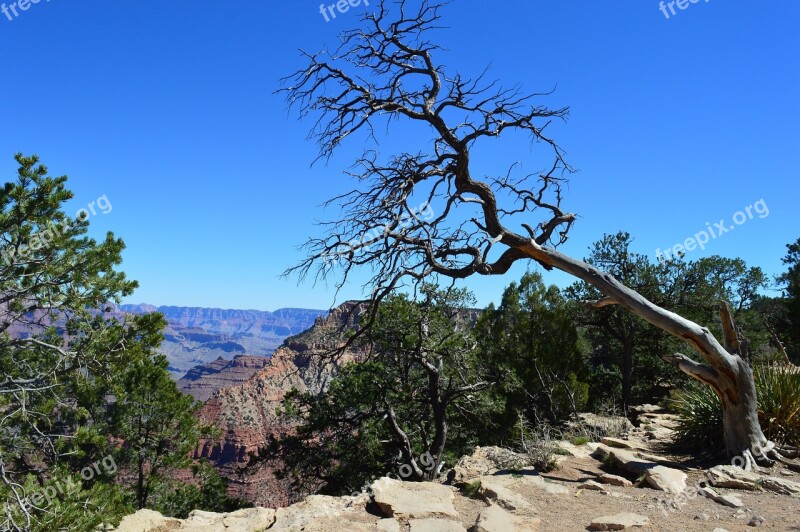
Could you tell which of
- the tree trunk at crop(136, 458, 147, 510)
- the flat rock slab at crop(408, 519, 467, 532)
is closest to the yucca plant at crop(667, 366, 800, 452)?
the flat rock slab at crop(408, 519, 467, 532)

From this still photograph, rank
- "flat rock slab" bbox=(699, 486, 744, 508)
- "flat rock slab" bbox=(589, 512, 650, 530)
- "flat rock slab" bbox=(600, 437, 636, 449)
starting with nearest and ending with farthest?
1. "flat rock slab" bbox=(589, 512, 650, 530)
2. "flat rock slab" bbox=(699, 486, 744, 508)
3. "flat rock slab" bbox=(600, 437, 636, 449)

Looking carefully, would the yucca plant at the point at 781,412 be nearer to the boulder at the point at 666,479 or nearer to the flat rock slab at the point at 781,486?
the flat rock slab at the point at 781,486

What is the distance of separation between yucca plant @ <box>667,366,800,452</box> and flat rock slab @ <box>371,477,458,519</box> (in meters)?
4.63

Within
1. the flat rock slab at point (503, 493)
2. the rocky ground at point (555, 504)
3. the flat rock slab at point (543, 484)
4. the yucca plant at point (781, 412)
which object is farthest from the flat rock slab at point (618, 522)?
the yucca plant at point (781, 412)

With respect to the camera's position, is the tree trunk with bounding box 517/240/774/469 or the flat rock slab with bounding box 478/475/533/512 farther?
the tree trunk with bounding box 517/240/774/469

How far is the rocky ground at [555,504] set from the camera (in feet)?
16.3

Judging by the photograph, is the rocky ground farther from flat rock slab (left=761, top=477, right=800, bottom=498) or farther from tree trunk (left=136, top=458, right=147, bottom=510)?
tree trunk (left=136, top=458, right=147, bottom=510)

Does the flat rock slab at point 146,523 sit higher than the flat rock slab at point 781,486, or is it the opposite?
the flat rock slab at point 781,486

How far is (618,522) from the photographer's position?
4.88 m

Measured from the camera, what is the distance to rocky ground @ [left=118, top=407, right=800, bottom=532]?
496 centimetres

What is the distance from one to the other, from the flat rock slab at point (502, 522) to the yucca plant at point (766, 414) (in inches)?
172

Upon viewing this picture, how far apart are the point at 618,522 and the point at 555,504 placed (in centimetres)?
86

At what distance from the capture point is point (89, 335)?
8961 millimetres

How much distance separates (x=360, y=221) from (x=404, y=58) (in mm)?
2851
